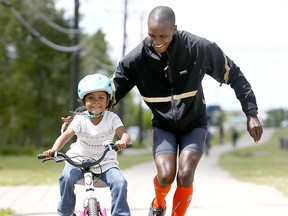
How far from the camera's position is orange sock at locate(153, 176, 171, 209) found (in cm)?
693

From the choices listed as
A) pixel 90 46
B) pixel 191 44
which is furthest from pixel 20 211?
pixel 90 46

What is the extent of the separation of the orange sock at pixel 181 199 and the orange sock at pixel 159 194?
0.52ft

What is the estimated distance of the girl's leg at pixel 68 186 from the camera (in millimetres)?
6008

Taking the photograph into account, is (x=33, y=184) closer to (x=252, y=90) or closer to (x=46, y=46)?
(x=252, y=90)

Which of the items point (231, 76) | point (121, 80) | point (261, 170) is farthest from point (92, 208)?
point (261, 170)

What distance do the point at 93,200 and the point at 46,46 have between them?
5822 centimetres

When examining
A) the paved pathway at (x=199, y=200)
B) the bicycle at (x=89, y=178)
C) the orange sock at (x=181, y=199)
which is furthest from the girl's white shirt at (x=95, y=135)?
the paved pathway at (x=199, y=200)

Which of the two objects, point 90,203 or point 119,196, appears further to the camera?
point 119,196

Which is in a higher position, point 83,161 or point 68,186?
point 83,161

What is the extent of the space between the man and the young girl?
1.95ft

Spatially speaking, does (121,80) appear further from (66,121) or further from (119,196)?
(119,196)

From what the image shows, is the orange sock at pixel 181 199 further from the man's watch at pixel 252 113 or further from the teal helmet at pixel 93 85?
the teal helmet at pixel 93 85

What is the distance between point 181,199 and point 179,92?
3.18ft

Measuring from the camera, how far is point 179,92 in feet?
21.8
